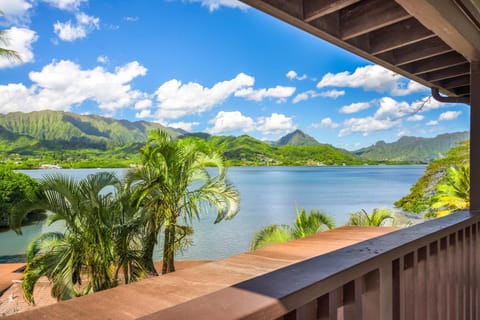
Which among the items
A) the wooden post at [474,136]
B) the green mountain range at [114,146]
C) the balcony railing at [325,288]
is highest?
the green mountain range at [114,146]

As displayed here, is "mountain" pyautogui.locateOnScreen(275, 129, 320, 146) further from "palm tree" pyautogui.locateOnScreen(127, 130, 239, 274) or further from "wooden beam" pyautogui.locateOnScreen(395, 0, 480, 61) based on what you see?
"wooden beam" pyautogui.locateOnScreen(395, 0, 480, 61)

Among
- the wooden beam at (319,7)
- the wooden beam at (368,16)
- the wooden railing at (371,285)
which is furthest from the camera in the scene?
the wooden beam at (368,16)

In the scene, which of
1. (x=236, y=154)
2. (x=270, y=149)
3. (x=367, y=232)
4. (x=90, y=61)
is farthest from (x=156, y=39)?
(x=367, y=232)

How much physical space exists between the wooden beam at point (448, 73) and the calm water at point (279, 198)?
5153mm

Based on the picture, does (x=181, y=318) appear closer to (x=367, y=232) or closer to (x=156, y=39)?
(x=367, y=232)

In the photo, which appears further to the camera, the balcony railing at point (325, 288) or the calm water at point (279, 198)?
the calm water at point (279, 198)

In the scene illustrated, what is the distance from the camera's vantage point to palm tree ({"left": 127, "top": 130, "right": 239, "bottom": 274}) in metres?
6.11

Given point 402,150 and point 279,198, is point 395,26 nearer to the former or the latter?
point 279,198

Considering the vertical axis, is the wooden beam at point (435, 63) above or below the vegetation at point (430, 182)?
above

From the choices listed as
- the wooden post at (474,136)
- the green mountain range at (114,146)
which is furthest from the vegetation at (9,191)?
the wooden post at (474,136)

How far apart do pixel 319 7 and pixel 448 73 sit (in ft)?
5.52

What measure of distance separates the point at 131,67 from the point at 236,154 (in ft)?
85.6

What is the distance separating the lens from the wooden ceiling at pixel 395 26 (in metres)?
1.50

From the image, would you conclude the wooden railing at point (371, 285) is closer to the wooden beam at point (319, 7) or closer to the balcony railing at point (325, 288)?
the balcony railing at point (325, 288)
